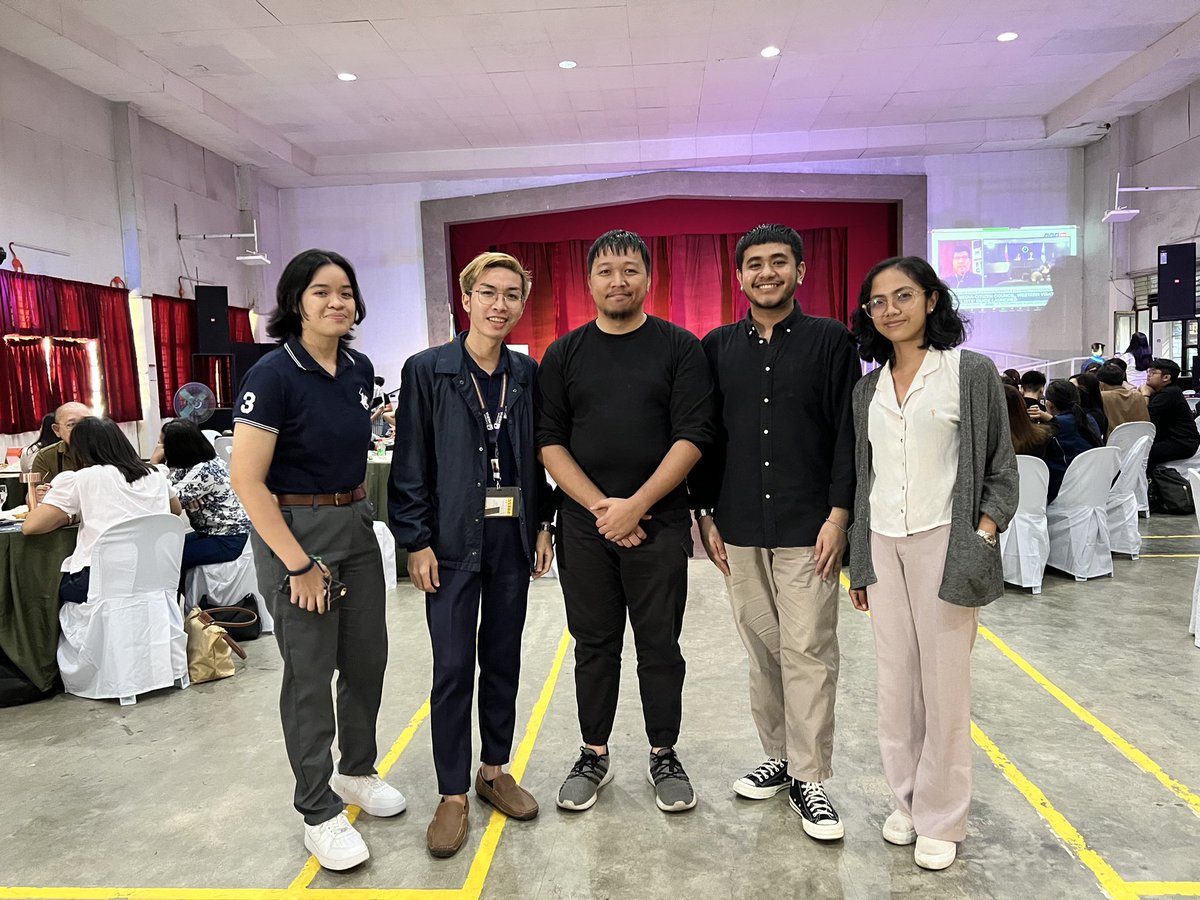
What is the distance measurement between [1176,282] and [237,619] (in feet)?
33.2

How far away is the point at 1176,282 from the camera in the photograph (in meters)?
9.04

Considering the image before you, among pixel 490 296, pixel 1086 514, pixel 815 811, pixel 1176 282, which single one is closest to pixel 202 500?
pixel 490 296

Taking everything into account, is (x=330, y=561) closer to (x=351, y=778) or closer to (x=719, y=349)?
(x=351, y=778)

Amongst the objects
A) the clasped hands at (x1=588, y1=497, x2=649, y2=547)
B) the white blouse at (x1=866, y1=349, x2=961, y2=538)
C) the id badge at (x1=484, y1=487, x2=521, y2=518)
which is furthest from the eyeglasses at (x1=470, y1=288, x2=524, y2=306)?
the white blouse at (x1=866, y1=349, x2=961, y2=538)

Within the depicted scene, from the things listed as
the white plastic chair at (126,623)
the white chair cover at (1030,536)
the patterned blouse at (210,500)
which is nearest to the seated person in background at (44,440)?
the patterned blouse at (210,500)

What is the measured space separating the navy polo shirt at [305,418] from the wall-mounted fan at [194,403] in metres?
6.60

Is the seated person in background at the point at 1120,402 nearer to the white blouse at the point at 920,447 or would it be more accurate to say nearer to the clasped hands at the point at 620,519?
the white blouse at the point at 920,447

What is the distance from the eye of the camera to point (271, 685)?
3.75m

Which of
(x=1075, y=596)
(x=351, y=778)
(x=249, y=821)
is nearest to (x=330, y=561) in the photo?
(x=351, y=778)

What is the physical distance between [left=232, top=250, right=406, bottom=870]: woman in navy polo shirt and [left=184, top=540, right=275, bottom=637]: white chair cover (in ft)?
7.33

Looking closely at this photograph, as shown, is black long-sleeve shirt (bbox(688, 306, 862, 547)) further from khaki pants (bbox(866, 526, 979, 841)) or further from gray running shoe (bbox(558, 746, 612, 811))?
gray running shoe (bbox(558, 746, 612, 811))

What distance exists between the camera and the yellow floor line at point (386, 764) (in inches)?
88.8

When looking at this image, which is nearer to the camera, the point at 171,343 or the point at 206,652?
the point at 206,652

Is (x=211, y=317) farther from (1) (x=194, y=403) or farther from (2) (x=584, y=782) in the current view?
(2) (x=584, y=782)
